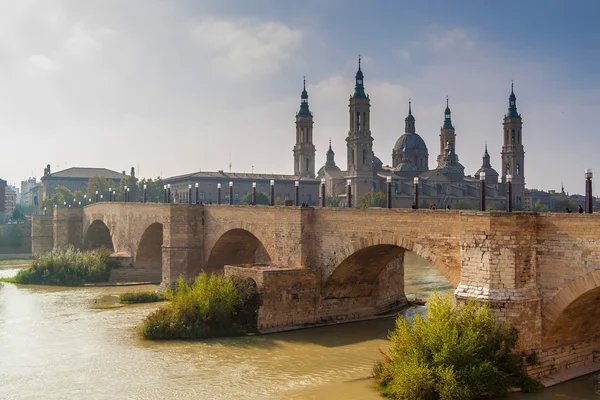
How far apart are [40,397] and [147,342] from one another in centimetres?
614

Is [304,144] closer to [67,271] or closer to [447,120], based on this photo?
[447,120]

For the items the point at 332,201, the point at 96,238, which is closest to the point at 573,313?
the point at 96,238

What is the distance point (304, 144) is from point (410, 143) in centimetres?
1761

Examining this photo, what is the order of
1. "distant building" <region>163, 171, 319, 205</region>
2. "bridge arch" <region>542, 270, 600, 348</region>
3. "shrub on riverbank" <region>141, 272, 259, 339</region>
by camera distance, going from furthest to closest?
1. "distant building" <region>163, 171, 319, 205</region>
2. "shrub on riverbank" <region>141, 272, 259, 339</region>
3. "bridge arch" <region>542, 270, 600, 348</region>

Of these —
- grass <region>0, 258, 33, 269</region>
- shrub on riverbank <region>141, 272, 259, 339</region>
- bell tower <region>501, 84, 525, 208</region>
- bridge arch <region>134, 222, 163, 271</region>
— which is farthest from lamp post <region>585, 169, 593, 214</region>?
bell tower <region>501, 84, 525, 208</region>

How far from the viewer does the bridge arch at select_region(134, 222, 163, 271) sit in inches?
1595

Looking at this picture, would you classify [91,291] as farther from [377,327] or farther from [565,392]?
[565,392]

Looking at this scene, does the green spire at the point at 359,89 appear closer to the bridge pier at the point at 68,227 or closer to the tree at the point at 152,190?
the tree at the point at 152,190

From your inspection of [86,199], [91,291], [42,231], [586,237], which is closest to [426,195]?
[86,199]

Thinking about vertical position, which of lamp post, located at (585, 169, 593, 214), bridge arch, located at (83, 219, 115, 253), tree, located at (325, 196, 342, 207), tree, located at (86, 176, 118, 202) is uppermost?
tree, located at (86, 176, 118, 202)

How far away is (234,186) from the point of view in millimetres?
106500

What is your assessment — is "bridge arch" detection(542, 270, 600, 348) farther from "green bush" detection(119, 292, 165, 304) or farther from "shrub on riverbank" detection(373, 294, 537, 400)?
"green bush" detection(119, 292, 165, 304)

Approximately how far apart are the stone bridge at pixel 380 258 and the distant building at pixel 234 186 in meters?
60.8

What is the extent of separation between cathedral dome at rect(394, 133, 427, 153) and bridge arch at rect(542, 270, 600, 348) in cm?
9029
